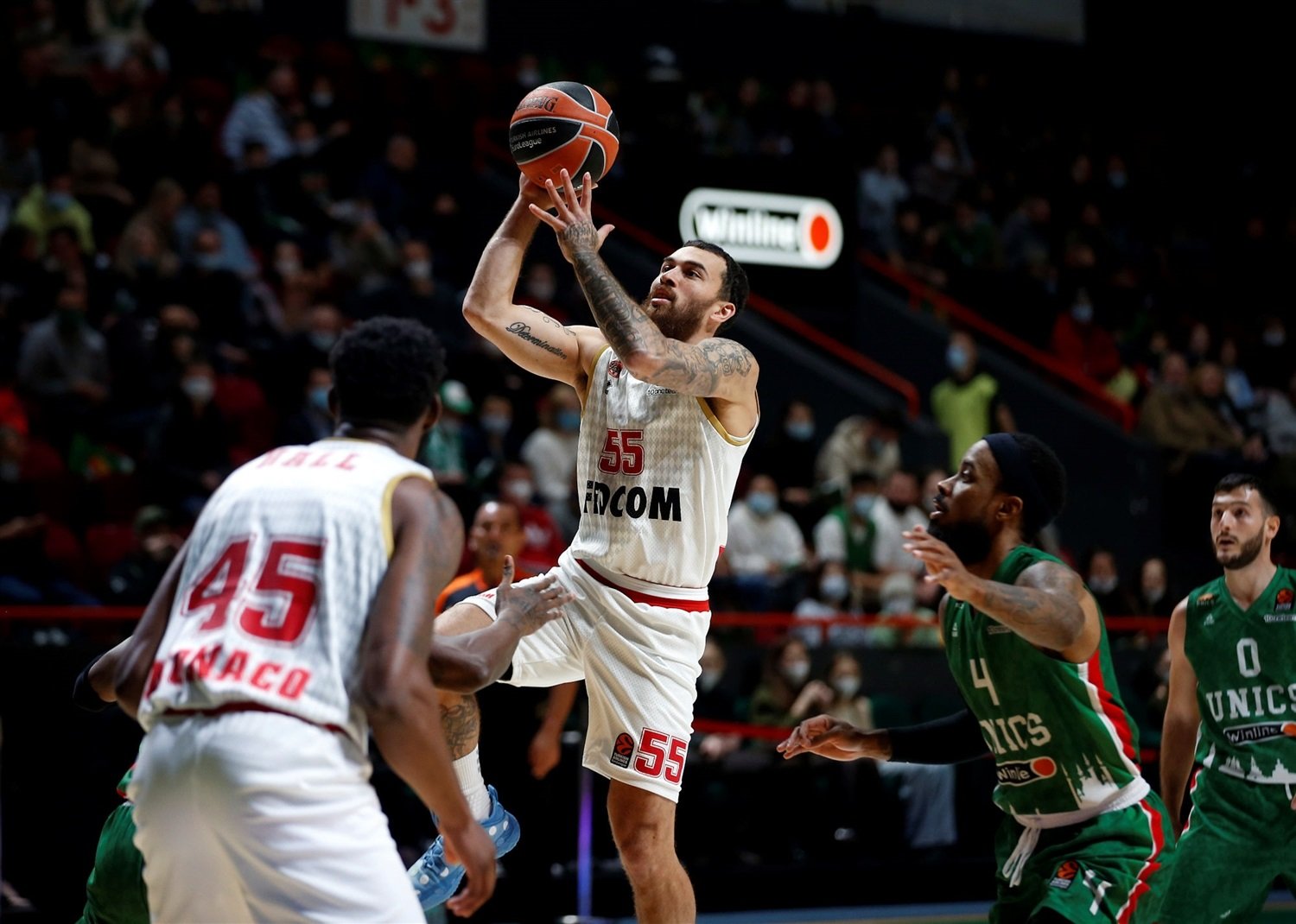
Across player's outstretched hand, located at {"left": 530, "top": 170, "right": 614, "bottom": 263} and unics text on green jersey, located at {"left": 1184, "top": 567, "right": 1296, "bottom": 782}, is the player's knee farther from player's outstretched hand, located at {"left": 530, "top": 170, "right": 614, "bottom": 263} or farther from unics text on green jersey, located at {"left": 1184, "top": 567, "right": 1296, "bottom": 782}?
unics text on green jersey, located at {"left": 1184, "top": 567, "right": 1296, "bottom": 782}

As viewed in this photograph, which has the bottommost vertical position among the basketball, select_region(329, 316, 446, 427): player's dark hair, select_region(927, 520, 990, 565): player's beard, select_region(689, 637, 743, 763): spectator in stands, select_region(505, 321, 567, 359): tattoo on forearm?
select_region(689, 637, 743, 763): spectator in stands

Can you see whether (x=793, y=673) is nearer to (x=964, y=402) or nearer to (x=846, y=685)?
(x=846, y=685)

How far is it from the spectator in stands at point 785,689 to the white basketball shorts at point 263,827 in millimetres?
6785

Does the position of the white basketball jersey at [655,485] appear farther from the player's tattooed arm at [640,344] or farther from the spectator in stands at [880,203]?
the spectator in stands at [880,203]

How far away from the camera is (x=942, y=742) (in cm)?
516

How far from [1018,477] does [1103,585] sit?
8099 millimetres

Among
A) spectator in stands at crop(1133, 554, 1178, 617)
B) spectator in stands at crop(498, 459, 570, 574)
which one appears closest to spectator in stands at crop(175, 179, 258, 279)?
spectator in stands at crop(498, 459, 570, 574)

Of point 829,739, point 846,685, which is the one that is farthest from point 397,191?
point 829,739

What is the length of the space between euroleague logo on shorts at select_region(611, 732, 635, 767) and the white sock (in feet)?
1.46

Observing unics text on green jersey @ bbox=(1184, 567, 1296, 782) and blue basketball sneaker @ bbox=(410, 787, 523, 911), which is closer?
blue basketball sneaker @ bbox=(410, 787, 523, 911)

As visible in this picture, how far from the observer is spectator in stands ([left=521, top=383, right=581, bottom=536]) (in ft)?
37.8

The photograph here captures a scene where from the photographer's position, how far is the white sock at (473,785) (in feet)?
17.5

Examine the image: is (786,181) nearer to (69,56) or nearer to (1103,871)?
(69,56)

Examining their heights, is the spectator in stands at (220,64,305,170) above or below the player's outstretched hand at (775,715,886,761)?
above
